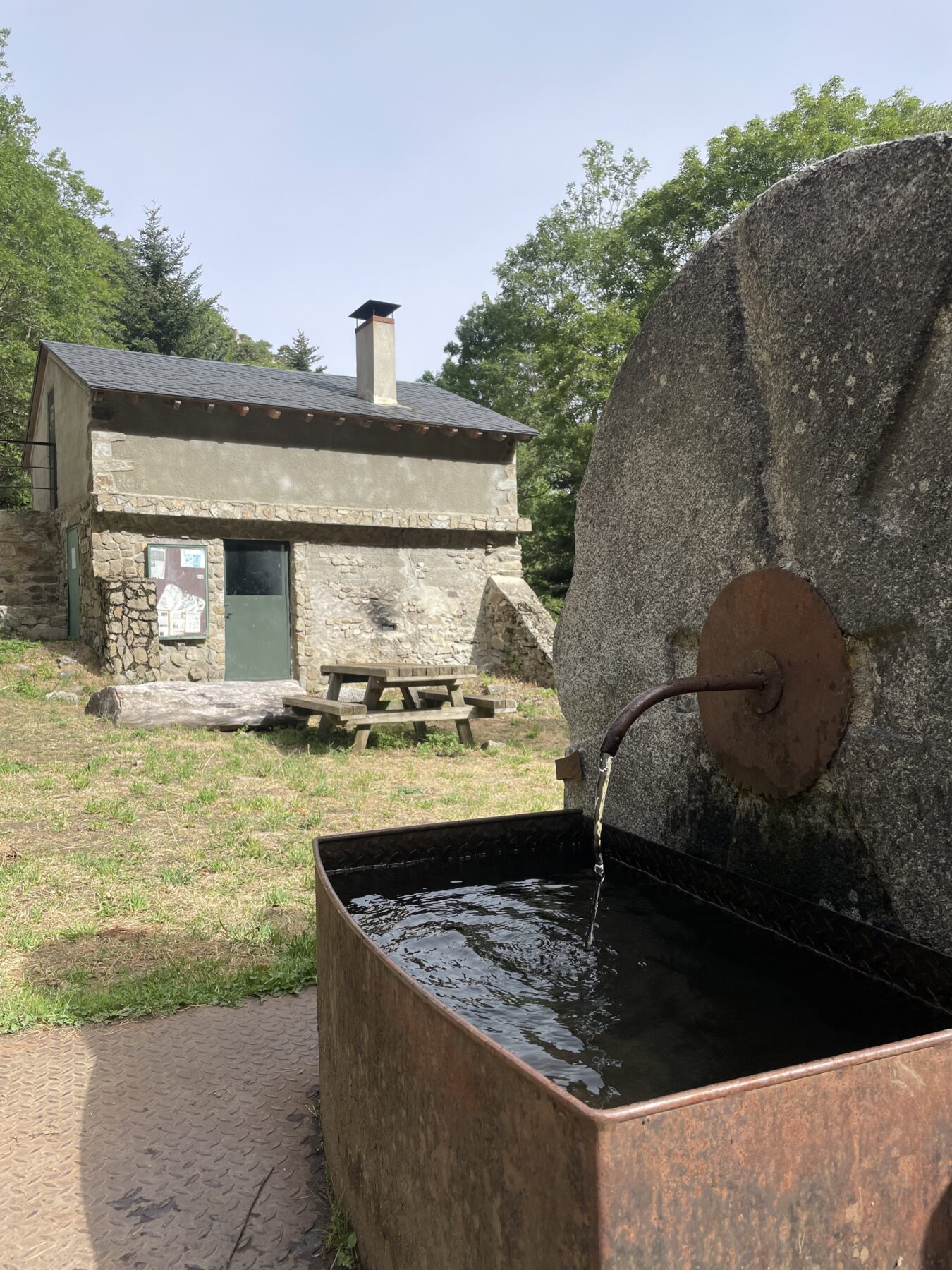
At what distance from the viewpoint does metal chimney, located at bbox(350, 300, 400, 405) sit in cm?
1620

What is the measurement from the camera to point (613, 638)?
9.55 feet

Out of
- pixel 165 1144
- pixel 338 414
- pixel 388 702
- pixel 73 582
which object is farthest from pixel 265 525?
pixel 165 1144

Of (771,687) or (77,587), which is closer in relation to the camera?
(771,687)

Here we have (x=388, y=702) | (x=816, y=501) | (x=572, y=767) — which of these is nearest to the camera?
(x=816, y=501)

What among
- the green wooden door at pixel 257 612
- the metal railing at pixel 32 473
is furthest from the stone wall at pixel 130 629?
the metal railing at pixel 32 473

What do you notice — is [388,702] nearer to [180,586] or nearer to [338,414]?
[180,586]

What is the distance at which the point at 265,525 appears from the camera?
14492 millimetres

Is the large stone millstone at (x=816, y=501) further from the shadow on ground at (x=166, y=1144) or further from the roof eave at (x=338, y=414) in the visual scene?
the roof eave at (x=338, y=414)

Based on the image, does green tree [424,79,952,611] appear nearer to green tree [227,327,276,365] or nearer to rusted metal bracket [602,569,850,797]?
green tree [227,327,276,365]

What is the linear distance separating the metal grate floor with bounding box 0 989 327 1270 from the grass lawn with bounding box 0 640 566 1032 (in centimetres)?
29

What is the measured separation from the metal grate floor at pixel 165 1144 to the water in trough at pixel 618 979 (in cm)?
62

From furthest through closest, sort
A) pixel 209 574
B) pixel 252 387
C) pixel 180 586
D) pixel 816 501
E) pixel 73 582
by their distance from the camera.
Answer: pixel 252 387, pixel 73 582, pixel 209 574, pixel 180 586, pixel 816 501

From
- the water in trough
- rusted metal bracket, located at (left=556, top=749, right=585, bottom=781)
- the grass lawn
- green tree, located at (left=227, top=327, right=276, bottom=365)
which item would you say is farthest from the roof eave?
green tree, located at (left=227, top=327, right=276, bottom=365)

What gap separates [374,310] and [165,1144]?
15.3 m
